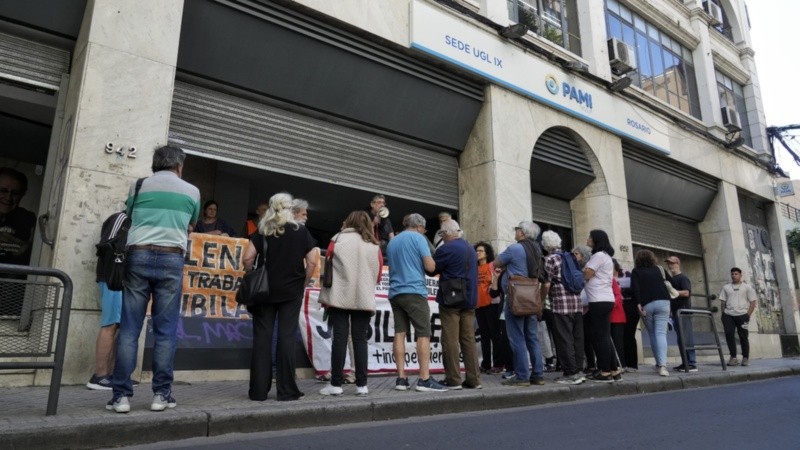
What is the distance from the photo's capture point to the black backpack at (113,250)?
14.2 ft

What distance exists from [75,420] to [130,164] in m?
3.18

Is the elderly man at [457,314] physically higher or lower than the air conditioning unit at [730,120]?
lower

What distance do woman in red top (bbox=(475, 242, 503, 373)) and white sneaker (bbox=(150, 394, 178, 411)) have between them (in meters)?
4.41

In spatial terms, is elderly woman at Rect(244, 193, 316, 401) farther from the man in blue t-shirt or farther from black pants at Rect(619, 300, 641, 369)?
black pants at Rect(619, 300, 641, 369)

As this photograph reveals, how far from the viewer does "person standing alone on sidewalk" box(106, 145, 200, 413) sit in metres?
4.00

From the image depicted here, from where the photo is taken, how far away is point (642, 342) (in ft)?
38.5

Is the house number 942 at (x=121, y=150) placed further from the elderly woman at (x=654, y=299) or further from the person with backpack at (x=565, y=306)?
the elderly woman at (x=654, y=299)

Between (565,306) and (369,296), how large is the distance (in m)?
2.81

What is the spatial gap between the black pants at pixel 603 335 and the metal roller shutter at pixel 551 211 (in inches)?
175

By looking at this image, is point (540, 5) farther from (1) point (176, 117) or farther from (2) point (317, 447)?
(2) point (317, 447)

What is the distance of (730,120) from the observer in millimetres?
16594

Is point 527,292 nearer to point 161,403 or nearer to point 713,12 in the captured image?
point 161,403

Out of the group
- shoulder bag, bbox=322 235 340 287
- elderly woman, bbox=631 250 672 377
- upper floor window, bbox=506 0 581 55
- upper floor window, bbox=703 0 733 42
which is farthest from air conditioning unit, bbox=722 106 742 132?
shoulder bag, bbox=322 235 340 287

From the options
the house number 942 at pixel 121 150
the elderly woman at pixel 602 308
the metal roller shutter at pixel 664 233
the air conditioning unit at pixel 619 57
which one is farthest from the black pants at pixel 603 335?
the air conditioning unit at pixel 619 57
